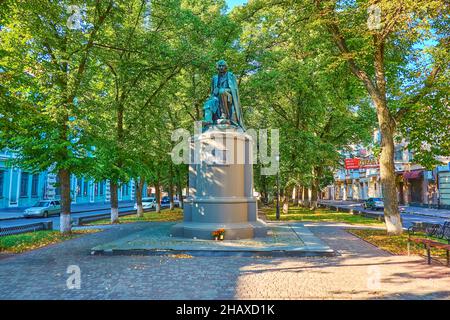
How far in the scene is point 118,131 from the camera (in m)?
21.5

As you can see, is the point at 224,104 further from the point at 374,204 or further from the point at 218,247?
the point at 374,204

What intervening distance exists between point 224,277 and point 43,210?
2849 centimetres

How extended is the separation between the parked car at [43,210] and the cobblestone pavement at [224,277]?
22.0m

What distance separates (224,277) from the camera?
8078mm

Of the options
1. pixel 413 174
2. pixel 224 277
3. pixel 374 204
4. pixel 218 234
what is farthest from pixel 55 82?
pixel 413 174

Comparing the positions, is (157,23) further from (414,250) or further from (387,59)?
(414,250)

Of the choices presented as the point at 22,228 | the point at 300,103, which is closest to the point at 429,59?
the point at 300,103

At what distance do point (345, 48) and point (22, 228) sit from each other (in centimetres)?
1774

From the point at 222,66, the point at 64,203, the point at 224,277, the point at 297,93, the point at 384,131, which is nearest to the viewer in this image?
the point at 224,277

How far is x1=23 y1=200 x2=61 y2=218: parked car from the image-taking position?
3067 cm

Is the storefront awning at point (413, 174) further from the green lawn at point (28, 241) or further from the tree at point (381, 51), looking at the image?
the green lawn at point (28, 241)

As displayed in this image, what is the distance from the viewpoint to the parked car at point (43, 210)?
1208 inches

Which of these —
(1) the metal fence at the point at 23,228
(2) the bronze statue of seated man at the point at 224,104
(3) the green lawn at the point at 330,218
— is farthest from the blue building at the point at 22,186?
(2) the bronze statue of seated man at the point at 224,104

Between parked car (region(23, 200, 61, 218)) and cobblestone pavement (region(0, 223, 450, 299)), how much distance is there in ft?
72.1
